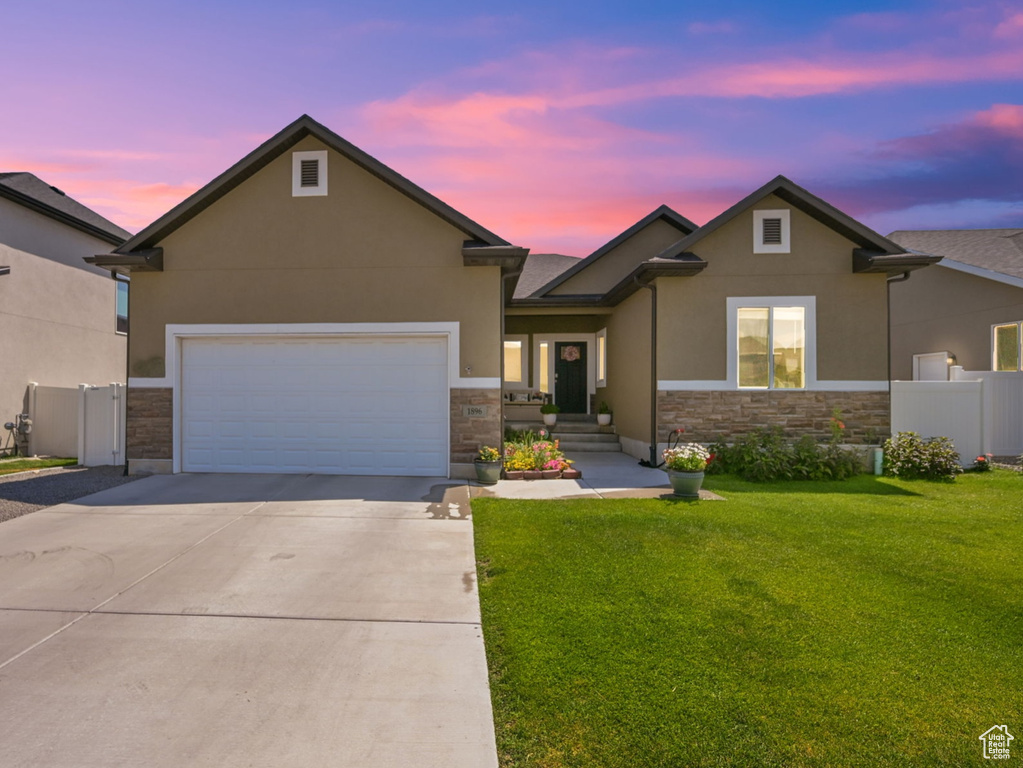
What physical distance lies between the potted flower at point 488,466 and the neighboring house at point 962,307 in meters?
14.3

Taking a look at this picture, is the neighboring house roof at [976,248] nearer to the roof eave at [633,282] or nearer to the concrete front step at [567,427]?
the roof eave at [633,282]

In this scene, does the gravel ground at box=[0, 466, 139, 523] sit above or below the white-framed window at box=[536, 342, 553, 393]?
below

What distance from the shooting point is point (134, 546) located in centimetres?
643

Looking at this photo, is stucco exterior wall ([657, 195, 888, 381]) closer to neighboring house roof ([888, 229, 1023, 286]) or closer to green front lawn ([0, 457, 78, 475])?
neighboring house roof ([888, 229, 1023, 286])

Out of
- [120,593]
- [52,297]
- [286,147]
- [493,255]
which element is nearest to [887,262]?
[493,255]

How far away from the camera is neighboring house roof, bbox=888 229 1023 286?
1562 cm

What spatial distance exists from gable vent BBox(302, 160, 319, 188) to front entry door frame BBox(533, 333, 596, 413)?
829 cm

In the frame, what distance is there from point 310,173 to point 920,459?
12.7 meters

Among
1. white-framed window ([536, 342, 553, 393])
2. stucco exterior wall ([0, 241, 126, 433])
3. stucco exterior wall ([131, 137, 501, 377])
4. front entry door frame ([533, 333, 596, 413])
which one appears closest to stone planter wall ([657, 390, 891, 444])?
stucco exterior wall ([131, 137, 501, 377])

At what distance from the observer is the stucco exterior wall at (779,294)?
11.5 m

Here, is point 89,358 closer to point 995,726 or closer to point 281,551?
point 281,551

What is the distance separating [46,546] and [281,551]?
269cm

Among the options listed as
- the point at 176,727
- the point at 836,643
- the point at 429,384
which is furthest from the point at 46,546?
the point at 836,643

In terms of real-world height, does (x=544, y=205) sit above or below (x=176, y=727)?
above
